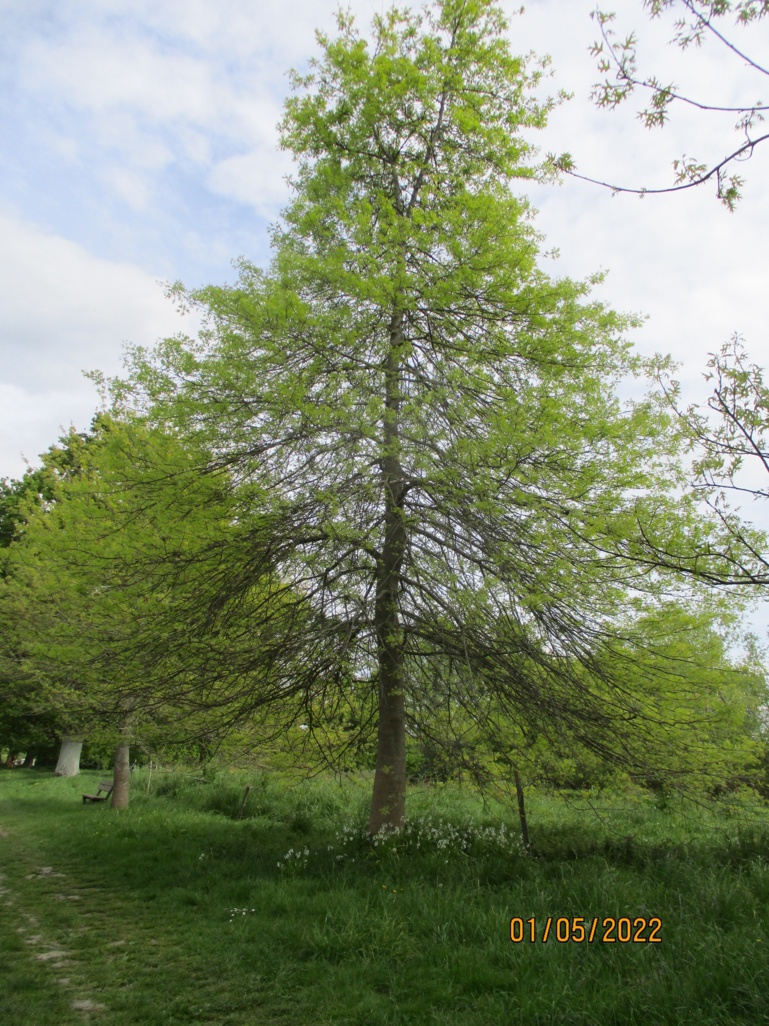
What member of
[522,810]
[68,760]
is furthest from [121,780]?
[68,760]

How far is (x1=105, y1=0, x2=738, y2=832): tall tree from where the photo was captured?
19.5 feet

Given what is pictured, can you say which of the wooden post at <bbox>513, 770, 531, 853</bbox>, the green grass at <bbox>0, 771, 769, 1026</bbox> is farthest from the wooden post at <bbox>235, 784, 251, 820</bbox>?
the wooden post at <bbox>513, 770, 531, 853</bbox>

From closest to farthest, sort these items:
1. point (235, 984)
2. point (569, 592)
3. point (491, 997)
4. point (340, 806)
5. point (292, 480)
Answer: point (491, 997) → point (235, 984) → point (569, 592) → point (292, 480) → point (340, 806)

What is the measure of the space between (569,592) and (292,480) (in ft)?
10.1

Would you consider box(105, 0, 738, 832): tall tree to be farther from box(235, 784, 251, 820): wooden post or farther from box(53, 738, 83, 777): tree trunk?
box(53, 738, 83, 777): tree trunk

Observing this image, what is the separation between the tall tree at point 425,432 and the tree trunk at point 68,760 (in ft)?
67.8

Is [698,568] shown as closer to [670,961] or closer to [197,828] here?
[670,961]

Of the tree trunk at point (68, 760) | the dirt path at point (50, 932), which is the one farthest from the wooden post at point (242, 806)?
the tree trunk at point (68, 760)

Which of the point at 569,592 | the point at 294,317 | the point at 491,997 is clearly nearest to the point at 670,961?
the point at 491,997

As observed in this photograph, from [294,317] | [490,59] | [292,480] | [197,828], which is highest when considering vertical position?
[490,59]

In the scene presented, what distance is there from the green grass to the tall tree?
112cm

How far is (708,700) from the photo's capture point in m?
6.07

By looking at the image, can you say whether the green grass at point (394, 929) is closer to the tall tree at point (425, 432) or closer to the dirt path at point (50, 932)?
the dirt path at point (50, 932)

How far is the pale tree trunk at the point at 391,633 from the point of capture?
269 inches
